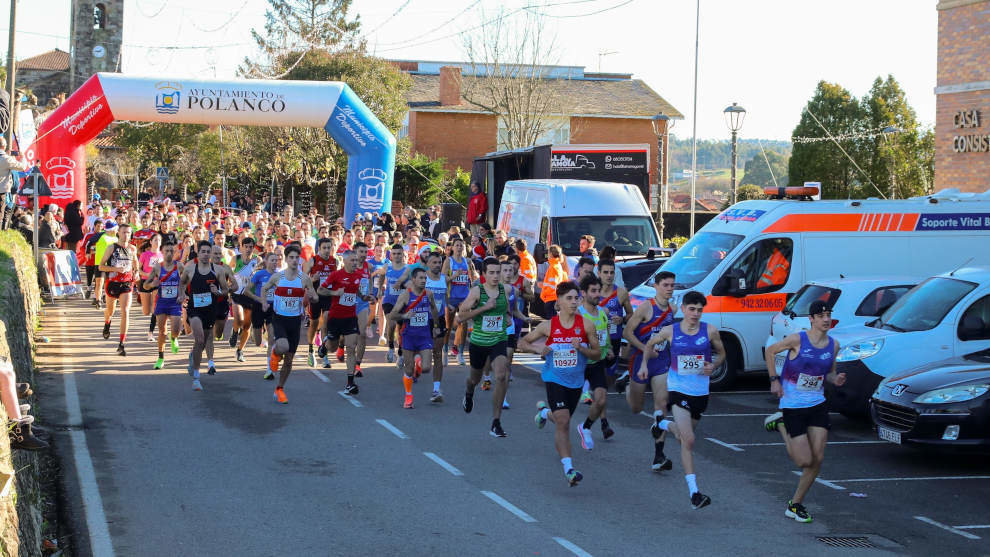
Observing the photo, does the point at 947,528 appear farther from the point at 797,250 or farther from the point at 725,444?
the point at 797,250

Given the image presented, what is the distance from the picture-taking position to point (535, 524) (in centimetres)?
809

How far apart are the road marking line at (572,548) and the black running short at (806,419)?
2069 mm

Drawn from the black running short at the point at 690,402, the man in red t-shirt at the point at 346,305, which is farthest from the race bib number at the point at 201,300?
the black running short at the point at 690,402

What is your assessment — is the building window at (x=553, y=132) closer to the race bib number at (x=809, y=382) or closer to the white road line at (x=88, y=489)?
the white road line at (x=88, y=489)

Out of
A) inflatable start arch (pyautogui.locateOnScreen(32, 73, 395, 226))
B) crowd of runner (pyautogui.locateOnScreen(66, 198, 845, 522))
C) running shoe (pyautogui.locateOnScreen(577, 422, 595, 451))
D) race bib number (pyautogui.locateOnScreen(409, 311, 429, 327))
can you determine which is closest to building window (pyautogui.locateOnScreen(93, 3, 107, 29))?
inflatable start arch (pyautogui.locateOnScreen(32, 73, 395, 226))

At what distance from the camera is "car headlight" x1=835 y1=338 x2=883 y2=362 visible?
11.6 m

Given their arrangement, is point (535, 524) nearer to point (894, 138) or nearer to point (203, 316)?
point (203, 316)

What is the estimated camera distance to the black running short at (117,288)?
16672mm

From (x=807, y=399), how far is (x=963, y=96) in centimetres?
1777

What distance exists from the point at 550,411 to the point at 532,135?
41674 mm

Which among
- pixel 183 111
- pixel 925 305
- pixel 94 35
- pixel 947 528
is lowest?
pixel 947 528

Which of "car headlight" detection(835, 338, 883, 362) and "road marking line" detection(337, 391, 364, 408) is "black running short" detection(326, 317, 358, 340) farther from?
"car headlight" detection(835, 338, 883, 362)

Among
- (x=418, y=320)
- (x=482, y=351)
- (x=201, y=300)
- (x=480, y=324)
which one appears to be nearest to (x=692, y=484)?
(x=482, y=351)

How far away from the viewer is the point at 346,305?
13.8 meters
